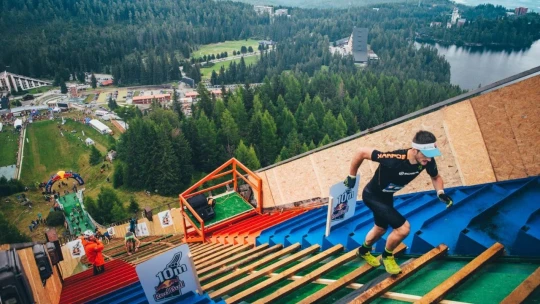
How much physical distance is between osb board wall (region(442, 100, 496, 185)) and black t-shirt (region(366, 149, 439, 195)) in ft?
13.8

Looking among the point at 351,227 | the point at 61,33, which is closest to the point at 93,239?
the point at 351,227

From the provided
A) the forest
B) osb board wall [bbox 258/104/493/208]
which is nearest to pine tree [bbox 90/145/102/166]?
the forest

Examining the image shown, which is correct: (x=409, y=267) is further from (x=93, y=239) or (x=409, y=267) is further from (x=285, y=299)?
(x=93, y=239)

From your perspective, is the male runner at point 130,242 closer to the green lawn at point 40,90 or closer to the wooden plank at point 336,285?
the wooden plank at point 336,285

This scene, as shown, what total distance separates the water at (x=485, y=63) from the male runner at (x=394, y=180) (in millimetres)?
83417

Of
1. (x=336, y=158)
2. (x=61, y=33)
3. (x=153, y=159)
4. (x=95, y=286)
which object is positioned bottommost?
(x=153, y=159)

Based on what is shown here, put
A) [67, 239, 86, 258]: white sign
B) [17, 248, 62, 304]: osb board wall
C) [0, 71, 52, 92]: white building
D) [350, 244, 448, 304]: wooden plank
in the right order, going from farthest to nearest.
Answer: [0, 71, 52, 92]: white building
[67, 239, 86, 258]: white sign
[17, 248, 62, 304]: osb board wall
[350, 244, 448, 304]: wooden plank

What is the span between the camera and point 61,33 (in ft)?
450

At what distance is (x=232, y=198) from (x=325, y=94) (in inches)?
1908

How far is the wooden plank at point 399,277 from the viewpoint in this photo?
360 centimetres

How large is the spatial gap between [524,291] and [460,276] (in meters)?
0.68

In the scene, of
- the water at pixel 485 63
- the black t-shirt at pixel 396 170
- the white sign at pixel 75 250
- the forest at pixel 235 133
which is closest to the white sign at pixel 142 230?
the white sign at pixel 75 250

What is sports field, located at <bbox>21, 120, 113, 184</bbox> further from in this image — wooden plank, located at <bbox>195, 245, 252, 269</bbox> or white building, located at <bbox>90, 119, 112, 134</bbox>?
wooden plank, located at <bbox>195, 245, 252, 269</bbox>

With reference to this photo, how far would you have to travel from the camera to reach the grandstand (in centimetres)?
380
